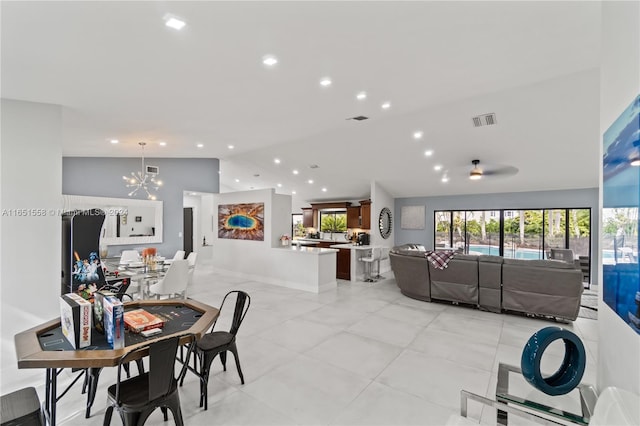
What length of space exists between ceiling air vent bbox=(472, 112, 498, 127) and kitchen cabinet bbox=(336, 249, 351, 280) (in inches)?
168

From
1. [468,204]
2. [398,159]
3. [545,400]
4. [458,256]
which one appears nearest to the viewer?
[545,400]

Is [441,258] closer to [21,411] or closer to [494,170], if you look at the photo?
[494,170]

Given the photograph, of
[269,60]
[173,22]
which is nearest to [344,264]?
[269,60]

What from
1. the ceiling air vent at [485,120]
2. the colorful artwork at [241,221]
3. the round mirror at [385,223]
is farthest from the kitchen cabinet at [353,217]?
the ceiling air vent at [485,120]

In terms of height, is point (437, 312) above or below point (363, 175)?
below

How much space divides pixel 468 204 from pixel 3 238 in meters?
9.72

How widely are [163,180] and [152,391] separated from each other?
726cm

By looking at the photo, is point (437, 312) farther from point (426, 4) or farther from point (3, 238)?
point (3, 238)

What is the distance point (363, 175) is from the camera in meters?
8.47

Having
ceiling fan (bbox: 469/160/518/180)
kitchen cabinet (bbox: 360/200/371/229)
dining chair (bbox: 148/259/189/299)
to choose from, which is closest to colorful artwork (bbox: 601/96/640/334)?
dining chair (bbox: 148/259/189/299)

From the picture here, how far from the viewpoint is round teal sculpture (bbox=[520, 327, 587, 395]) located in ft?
5.42

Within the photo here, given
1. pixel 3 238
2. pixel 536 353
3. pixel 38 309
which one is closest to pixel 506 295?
pixel 536 353

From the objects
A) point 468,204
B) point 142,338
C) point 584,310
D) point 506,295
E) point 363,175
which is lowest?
point 584,310

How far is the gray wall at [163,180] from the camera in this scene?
677 centimetres
